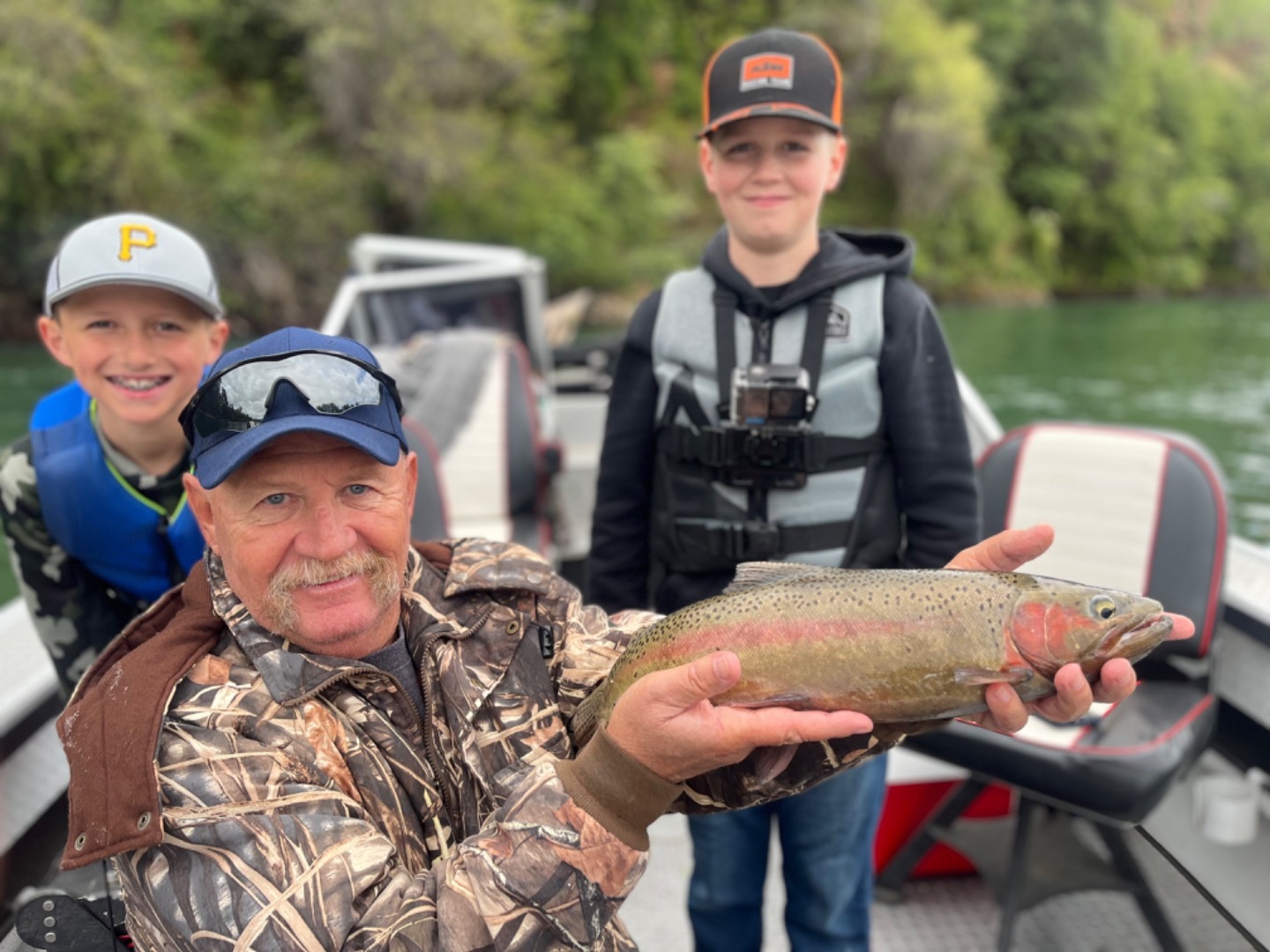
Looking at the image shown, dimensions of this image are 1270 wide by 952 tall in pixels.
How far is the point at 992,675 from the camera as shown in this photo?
1551 mm

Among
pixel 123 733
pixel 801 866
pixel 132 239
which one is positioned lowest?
→ pixel 801 866

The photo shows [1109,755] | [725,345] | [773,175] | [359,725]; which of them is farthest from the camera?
[1109,755]

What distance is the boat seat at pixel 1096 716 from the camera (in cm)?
298

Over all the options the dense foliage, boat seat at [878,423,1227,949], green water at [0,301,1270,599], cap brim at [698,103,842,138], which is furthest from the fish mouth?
the dense foliage

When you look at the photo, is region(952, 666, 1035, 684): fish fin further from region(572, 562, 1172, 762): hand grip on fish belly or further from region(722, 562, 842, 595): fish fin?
region(722, 562, 842, 595): fish fin

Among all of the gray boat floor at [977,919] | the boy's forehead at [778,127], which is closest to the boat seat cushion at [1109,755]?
the gray boat floor at [977,919]

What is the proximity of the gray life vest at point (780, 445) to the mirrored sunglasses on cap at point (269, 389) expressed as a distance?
1.16 metres

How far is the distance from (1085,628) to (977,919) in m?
2.44

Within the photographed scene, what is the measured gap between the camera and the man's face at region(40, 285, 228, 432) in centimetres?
237

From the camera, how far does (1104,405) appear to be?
61.0ft

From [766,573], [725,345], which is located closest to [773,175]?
[725,345]

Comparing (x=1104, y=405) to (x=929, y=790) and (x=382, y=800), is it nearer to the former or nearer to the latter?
(x=929, y=790)

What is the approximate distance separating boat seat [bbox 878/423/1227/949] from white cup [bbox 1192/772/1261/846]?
0.18m

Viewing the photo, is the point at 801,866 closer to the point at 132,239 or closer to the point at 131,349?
the point at 131,349
